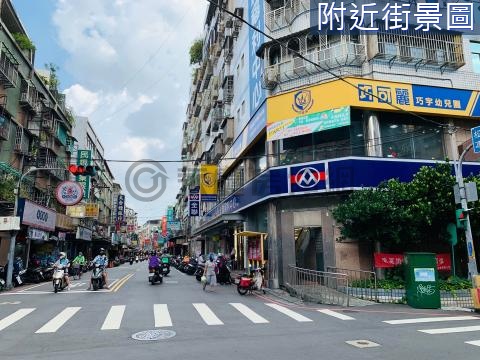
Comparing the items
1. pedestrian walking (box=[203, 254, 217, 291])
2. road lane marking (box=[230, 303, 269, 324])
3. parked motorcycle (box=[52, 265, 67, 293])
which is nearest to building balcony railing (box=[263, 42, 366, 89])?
pedestrian walking (box=[203, 254, 217, 291])

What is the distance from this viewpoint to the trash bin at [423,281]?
43.0 ft

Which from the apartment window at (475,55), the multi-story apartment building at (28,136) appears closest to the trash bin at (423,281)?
the apartment window at (475,55)

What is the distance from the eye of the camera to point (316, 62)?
67.2 ft

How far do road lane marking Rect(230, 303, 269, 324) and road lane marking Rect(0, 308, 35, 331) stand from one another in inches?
245

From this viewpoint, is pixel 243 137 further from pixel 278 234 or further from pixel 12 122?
pixel 12 122

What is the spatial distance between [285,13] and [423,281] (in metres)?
15.6

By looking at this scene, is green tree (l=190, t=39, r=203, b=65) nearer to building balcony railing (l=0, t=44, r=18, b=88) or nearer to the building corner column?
building balcony railing (l=0, t=44, r=18, b=88)

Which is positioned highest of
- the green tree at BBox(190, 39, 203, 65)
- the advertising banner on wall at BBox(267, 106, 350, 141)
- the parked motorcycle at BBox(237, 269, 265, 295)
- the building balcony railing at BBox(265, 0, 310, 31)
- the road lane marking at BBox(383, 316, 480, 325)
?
the green tree at BBox(190, 39, 203, 65)

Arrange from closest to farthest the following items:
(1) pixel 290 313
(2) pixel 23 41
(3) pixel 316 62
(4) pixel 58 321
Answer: (4) pixel 58 321 → (1) pixel 290 313 → (3) pixel 316 62 → (2) pixel 23 41

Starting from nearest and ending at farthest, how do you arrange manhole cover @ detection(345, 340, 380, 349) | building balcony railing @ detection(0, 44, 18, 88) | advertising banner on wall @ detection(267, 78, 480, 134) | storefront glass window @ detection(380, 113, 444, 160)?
manhole cover @ detection(345, 340, 380, 349)
advertising banner on wall @ detection(267, 78, 480, 134)
storefront glass window @ detection(380, 113, 444, 160)
building balcony railing @ detection(0, 44, 18, 88)

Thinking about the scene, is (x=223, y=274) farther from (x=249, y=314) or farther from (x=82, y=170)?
(x=249, y=314)

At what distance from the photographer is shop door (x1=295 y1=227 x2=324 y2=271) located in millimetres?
18438

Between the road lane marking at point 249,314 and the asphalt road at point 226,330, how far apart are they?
0.03 m

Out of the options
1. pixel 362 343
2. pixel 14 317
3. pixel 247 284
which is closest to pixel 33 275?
pixel 14 317
